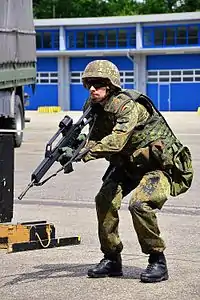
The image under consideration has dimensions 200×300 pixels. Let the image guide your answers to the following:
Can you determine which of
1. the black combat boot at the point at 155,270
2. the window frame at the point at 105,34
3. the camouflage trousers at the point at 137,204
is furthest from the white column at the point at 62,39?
the black combat boot at the point at 155,270

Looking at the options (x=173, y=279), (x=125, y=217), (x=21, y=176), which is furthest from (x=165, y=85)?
(x=173, y=279)

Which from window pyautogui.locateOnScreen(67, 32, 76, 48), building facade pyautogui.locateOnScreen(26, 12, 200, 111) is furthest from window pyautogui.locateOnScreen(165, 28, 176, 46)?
window pyautogui.locateOnScreen(67, 32, 76, 48)

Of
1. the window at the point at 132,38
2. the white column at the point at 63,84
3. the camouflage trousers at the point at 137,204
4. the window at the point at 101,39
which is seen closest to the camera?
the camouflage trousers at the point at 137,204

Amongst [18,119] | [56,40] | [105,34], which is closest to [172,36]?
[105,34]

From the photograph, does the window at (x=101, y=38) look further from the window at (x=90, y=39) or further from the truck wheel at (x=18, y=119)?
the truck wheel at (x=18, y=119)

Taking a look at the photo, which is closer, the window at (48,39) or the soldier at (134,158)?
the soldier at (134,158)

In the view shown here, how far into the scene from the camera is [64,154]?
6.15 meters

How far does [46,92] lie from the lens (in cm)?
5538

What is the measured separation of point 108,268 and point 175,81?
151 ft

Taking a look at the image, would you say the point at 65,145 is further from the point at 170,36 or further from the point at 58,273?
the point at 170,36

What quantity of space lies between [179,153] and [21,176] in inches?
334

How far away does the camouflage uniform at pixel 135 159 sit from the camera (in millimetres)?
6277

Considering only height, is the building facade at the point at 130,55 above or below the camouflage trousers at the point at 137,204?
below

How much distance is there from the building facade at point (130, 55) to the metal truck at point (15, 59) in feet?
98.3
